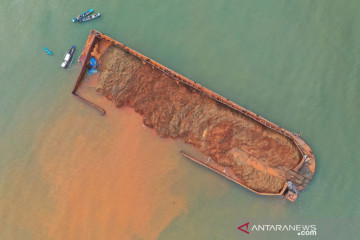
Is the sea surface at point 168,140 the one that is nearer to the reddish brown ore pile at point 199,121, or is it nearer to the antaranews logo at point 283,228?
the antaranews logo at point 283,228

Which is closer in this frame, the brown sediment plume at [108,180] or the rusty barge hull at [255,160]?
the rusty barge hull at [255,160]

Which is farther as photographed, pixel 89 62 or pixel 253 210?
pixel 89 62

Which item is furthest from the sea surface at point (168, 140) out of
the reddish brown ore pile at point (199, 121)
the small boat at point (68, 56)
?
the reddish brown ore pile at point (199, 121)

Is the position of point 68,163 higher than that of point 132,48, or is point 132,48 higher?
point 132,48

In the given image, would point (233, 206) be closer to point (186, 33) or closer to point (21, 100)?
point (186, 33)

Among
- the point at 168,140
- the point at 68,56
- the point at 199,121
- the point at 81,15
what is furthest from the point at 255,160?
the point at 81,15

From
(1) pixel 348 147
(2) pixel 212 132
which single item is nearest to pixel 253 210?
(2) pixel 212 132
